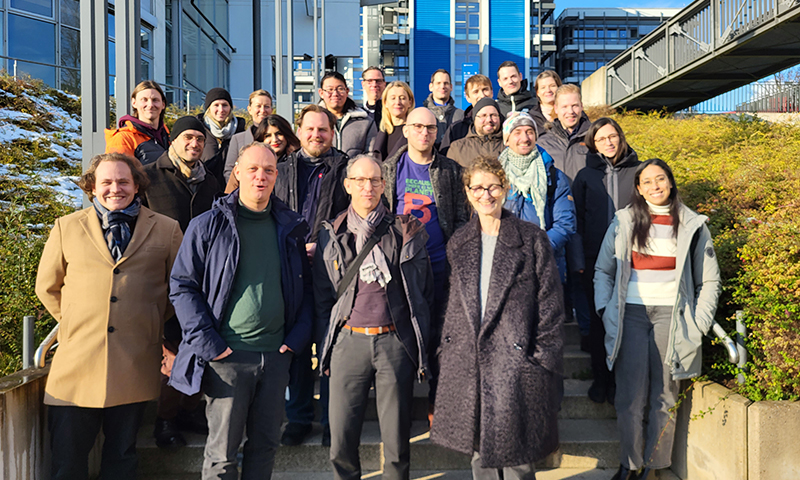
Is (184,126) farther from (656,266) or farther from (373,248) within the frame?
(656,266)

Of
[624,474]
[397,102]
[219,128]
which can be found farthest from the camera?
[219,128]

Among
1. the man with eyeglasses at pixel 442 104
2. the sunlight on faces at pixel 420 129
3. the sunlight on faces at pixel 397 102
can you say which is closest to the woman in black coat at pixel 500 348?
the sunlight on faces at pixel 420 129

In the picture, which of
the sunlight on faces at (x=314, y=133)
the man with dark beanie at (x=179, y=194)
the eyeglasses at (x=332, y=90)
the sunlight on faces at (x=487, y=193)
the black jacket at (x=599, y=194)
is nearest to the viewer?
the sunlight on faces at (x=487, y=193)

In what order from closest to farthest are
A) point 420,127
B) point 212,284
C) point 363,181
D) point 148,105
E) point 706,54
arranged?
point 212,284
point 363,181
point 420,127
point 148,105
point 706,54

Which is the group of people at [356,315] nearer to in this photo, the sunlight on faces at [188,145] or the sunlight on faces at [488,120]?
the sunlight on faces at [188,145]

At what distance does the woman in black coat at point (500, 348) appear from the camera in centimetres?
297

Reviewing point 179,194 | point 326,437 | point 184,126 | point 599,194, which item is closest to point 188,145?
point 184,126

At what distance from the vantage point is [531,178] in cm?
389

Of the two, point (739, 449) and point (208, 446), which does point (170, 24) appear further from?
point (739, 449)

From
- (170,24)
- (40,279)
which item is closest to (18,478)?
(40,279)

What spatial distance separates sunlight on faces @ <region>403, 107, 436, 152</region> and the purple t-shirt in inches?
5.9

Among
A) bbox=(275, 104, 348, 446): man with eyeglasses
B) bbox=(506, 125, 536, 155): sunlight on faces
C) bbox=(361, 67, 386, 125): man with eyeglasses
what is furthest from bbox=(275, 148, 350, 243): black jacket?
bbox=(361, 67, 386, 125): man with eyeglasses

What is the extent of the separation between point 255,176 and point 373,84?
10.4 feet

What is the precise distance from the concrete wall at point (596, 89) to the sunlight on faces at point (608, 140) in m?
12.2
